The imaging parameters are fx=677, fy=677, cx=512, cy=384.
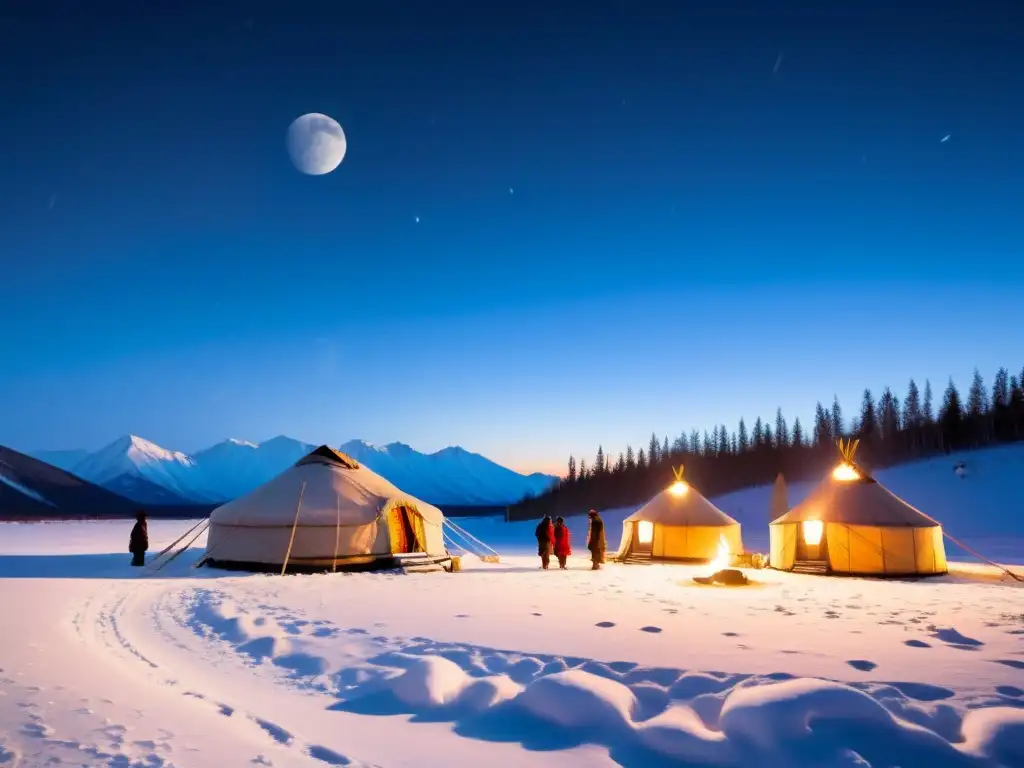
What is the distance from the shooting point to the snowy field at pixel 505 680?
4.79m

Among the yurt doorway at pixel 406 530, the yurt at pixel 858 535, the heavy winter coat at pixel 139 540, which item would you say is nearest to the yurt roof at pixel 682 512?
the yurt at pixel 858 535

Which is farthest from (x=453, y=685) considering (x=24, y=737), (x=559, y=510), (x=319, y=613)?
(x=559, y=510)

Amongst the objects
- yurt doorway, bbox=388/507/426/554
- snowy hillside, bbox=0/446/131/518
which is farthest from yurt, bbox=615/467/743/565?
snowy hillside, bbox=0/446/131/518

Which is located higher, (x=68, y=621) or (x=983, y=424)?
(x=983, y=424)

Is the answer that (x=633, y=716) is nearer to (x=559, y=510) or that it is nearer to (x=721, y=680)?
(x=721, y=680)

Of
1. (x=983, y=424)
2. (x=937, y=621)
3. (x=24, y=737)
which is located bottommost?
(x=24, y=737)

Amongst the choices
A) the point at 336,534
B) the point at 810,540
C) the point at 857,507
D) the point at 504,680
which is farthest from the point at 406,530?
the point at 504,680

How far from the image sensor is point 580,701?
18.4 feet

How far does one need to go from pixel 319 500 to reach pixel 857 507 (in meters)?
14.4

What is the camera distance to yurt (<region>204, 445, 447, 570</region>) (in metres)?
17.2

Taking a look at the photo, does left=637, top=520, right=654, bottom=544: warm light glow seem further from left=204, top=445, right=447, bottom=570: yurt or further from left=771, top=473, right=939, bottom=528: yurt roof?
left=204, top=445, right=447, bottom=570: yurt

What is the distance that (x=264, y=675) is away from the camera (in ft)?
22.4

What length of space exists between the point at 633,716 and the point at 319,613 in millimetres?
6262

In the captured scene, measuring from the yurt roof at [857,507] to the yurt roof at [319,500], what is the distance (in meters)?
10.7
